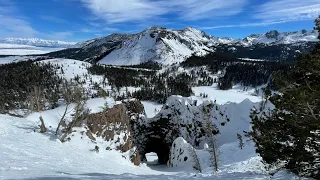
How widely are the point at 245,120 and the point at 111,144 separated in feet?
107

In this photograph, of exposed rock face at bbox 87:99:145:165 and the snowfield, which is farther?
exposed rock face at bbox 87:99:145:165

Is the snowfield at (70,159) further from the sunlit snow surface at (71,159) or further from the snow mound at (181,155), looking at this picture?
the snow mound at (181,155)

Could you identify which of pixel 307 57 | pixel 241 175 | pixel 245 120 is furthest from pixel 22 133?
pixel 245 120

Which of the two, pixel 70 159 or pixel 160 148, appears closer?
pixel 70 159

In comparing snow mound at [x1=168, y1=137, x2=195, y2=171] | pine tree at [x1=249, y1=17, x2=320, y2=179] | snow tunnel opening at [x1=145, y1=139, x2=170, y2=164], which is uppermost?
pine tree at [x1=249, y1=17, x2=320, y2=179]

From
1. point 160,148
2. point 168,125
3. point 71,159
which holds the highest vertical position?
point 71,159

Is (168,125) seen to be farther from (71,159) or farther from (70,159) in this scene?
(70,159)

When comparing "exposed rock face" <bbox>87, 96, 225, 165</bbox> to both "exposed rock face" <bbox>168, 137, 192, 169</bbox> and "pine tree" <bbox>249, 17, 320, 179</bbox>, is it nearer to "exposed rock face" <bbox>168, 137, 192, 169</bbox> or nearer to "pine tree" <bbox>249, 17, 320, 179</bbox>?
"exposed rock face" <bbox>168, 137, 192, 169</bbox>

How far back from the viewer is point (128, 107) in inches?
2454

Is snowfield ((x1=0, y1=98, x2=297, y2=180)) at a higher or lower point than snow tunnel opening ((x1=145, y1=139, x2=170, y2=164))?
higher

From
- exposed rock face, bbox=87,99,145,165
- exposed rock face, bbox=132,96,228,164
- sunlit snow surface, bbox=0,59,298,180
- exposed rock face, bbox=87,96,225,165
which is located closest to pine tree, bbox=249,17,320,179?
sunlit snow surface, bbox=0,59,298,180

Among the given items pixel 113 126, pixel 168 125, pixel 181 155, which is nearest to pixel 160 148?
pixel 168 125

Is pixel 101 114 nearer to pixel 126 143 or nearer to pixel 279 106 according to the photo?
pixel 126 143

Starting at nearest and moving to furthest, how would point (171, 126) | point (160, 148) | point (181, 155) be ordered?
point (181, 155)
point (171, 126)
point (160, 148)
